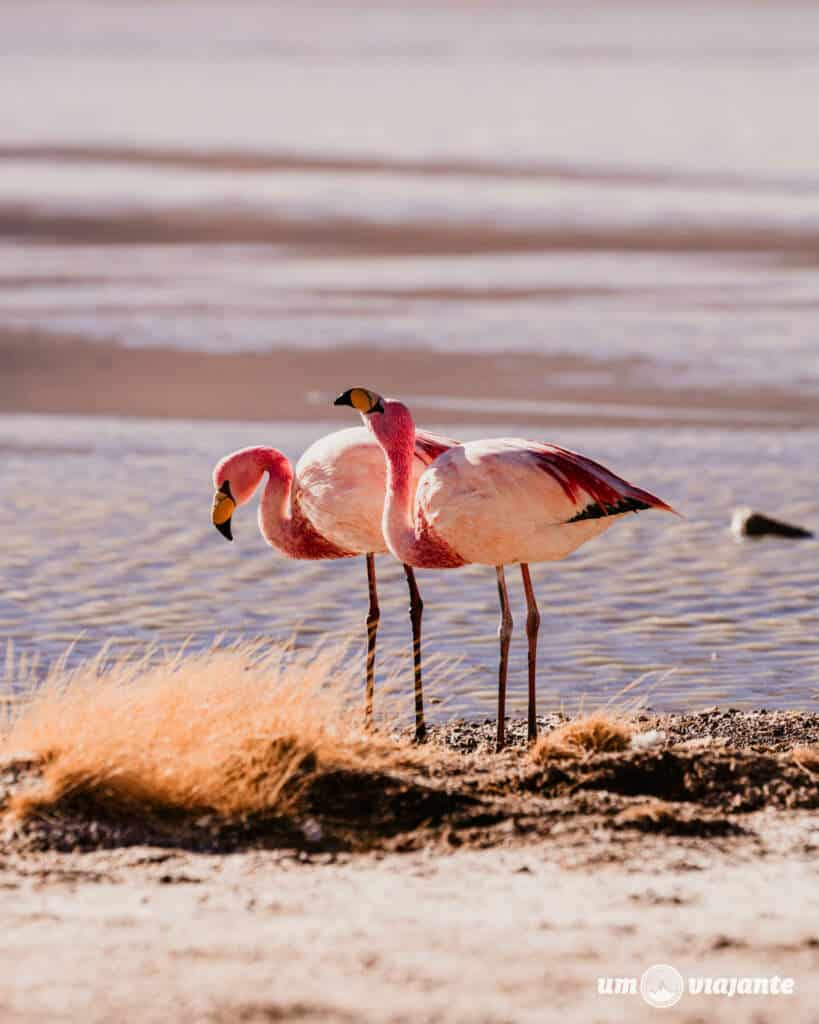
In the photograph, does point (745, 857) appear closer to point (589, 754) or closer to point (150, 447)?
point (589, 754)

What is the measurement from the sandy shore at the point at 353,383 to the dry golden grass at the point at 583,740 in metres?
7.89

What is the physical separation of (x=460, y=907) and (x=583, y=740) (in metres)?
1.79

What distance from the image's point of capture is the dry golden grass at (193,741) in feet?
23.3

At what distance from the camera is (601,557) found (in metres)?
12.0

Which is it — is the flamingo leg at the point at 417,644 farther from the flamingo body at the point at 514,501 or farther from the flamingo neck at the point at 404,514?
the flamingo body at the point at 514,501

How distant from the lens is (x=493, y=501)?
8.09m

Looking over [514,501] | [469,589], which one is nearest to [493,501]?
[514,501]

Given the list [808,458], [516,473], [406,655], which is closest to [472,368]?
[808,458]

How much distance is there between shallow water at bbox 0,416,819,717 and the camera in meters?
9.87

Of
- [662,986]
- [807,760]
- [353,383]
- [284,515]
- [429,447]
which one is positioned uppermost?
[353,383]

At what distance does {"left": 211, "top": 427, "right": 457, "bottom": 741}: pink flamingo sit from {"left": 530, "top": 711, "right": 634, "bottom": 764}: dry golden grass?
0.73 metres

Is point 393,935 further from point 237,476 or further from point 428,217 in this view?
point 428,217

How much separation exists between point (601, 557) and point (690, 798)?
4.58 m

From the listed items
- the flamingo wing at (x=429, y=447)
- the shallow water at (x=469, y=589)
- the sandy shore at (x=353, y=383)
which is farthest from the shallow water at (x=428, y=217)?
the flamingo wing at (x=429, y=447)
